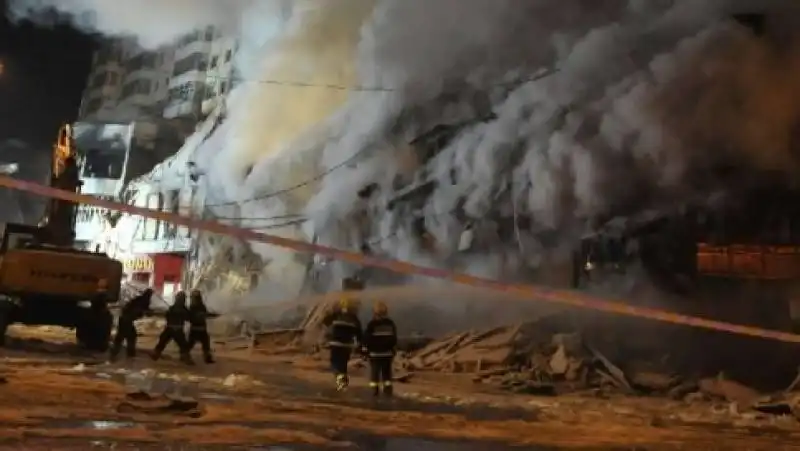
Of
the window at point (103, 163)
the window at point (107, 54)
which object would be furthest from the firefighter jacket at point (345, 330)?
the window at point (103, 163)

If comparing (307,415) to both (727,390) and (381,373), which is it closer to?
(381,373)

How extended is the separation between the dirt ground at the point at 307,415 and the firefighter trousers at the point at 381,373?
0.19 m

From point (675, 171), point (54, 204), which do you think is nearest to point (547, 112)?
point (675, 171)

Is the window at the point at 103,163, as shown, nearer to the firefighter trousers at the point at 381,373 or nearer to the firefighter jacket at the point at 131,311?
the firefighter jacket at the point at 131,311

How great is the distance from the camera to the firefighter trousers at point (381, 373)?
281 inches

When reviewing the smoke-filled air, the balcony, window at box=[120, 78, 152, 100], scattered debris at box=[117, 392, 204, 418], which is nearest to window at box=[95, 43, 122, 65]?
window at box=[120, 78, 152, 100]

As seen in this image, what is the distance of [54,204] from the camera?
1009 cm

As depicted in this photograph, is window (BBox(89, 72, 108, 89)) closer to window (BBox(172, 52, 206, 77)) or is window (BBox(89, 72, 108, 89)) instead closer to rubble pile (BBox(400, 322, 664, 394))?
window (BBox(172, 52, 206, 77))

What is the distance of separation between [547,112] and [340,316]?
278 inches

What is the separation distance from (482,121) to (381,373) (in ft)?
26.5

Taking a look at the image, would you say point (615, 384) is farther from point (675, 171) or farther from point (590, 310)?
point (675, 171)

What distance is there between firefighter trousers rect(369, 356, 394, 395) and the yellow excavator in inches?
165

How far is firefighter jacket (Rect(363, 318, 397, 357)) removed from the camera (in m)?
7.11

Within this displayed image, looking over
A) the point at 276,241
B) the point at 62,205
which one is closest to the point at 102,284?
the point at 62,205
